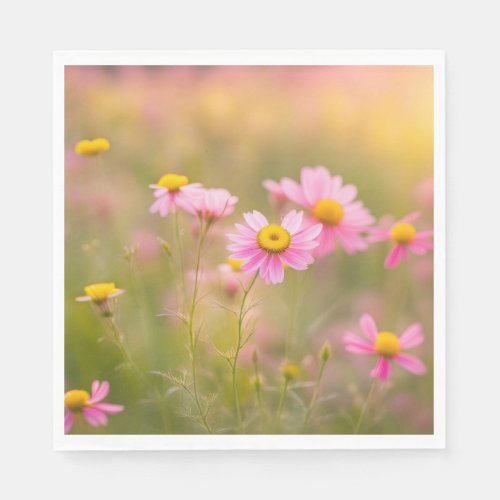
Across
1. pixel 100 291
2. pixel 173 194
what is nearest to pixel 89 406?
pixel 100 291

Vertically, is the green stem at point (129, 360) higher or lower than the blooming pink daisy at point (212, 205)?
lower

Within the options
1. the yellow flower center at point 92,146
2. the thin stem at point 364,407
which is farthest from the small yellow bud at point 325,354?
the yellow flower center at point 92,146

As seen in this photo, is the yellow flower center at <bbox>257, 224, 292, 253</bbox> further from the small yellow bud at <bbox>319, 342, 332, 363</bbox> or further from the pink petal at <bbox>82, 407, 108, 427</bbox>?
the pink petal at <bbox>82, 407, 108, 427</bbox>

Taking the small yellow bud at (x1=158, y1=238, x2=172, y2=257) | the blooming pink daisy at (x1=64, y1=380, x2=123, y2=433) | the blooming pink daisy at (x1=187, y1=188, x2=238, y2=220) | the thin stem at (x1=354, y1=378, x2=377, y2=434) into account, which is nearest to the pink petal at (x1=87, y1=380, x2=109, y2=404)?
the blooming pink daisy at (x1=64, y1=380, x2=123, y2=433)

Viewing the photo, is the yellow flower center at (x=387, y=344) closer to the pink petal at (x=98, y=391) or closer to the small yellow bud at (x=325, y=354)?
the small yellow bud at (x=325, y=354)
